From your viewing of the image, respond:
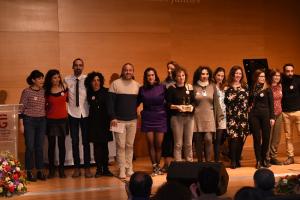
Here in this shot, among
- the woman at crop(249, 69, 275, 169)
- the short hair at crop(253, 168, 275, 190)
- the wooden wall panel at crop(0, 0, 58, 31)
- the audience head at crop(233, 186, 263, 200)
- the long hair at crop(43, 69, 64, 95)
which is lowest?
the audience head at crop(233, 186, 263, 200)


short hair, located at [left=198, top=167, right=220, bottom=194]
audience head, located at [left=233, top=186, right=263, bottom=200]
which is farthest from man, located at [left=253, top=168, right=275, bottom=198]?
short hair, located at [left=198, top=167, right=220, bottom=194]

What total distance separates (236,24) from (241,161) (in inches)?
114

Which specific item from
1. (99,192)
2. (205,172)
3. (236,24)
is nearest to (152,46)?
(236,24)

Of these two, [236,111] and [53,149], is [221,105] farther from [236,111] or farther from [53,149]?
[53,149]

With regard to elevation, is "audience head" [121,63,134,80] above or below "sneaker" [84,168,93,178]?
above

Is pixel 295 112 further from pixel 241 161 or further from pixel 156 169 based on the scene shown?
pixel 156 169

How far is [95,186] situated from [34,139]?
1116 mm

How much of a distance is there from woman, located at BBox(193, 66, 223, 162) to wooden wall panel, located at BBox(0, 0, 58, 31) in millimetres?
2752

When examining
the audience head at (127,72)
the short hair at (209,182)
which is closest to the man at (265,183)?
the short hair at (209,182)

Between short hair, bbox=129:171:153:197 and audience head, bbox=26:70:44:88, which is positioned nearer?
short hair, bbox=129:171:153:197

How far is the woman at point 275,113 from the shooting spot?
280 inches

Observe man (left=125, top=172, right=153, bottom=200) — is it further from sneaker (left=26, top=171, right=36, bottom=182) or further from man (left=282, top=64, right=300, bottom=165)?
man (left=282, top=64, right=300, bottom=165)

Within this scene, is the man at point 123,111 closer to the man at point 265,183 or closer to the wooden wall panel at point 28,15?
the wooden wall panel at point 28,15

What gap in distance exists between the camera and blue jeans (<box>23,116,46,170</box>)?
6.41 meters
